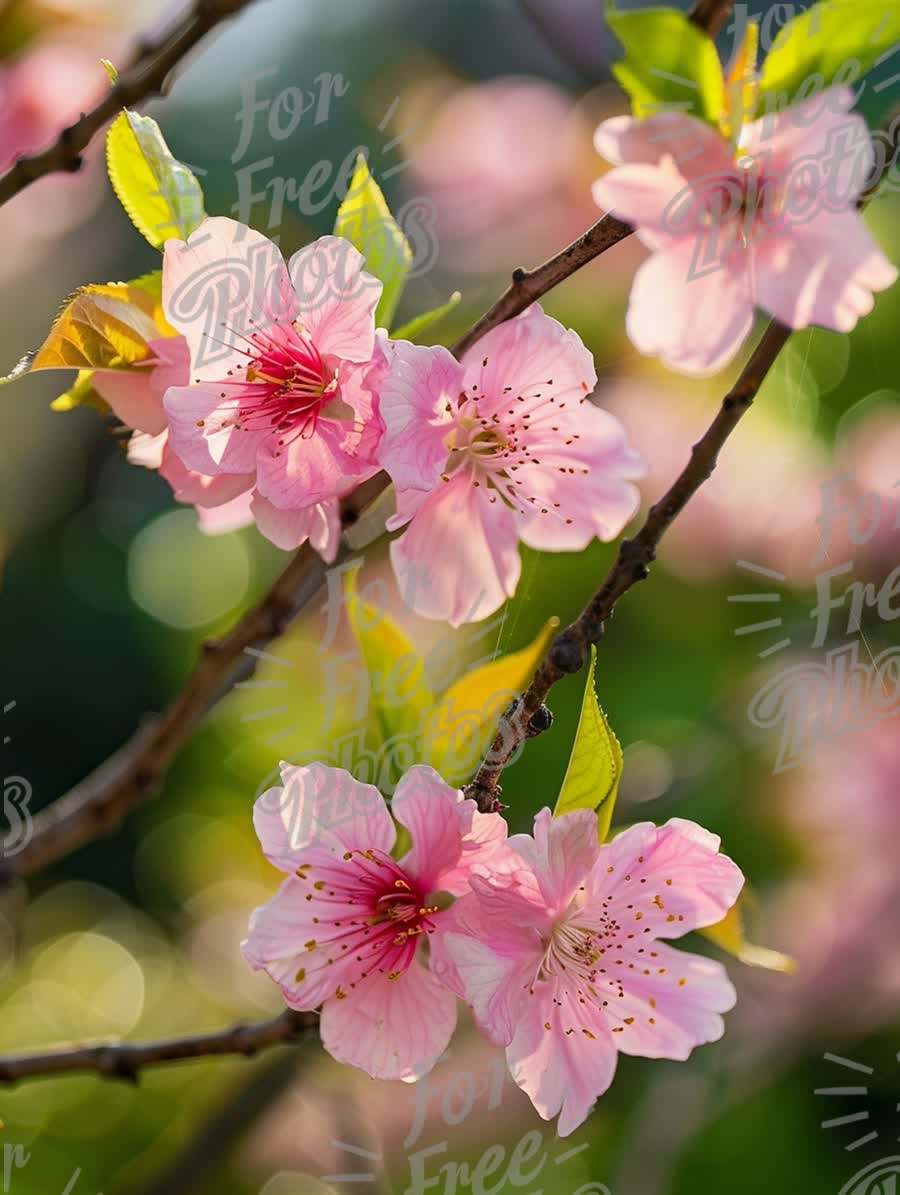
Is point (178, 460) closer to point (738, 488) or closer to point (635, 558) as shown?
point (635, 558)

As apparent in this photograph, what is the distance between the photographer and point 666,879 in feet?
1.59

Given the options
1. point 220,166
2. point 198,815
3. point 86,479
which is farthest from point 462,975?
point 220,166

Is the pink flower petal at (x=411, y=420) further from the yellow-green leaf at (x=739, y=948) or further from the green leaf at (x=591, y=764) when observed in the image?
the yellow-green leaf at (x=739, y=948)

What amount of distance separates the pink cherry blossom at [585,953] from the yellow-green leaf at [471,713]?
0.10 m

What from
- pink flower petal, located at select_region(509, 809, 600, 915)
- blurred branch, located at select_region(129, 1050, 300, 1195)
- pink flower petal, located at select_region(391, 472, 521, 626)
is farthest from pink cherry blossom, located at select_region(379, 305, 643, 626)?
blurred branch, located at select_region(129, 1050, 300, 1195)

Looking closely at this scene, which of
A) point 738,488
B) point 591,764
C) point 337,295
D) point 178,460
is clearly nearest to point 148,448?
point 178,460

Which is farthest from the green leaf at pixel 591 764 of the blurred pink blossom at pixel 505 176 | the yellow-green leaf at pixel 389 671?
the blurred pink blossom at pixel 505 176

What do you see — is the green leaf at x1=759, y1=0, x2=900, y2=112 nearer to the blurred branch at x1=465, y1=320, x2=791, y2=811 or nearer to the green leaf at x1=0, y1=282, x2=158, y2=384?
the blurred branch at x1=465, y1=320, x2=791, y2=811

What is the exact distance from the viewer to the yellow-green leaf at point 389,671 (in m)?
0.57

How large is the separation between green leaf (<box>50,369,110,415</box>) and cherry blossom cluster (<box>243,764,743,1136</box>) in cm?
18

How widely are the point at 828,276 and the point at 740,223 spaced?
4 cm

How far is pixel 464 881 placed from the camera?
1.56 feet

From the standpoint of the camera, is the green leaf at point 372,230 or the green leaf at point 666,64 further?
the green leaf at point 372,230

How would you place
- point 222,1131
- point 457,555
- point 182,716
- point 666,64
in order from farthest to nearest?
point 222,1131 < point 182,716 < point 457,555 < point 666,64
